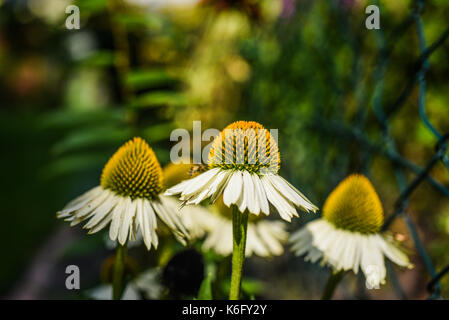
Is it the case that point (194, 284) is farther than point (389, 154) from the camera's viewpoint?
No

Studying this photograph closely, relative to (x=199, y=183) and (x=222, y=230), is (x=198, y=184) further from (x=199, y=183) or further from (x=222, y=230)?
(x=222, y=230)

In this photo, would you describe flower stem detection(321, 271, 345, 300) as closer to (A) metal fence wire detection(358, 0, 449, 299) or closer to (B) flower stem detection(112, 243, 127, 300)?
(A) metal fence wire detection(358, 0, 449, 299)

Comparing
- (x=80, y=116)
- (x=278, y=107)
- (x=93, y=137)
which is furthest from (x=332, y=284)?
(x=278, y=107)

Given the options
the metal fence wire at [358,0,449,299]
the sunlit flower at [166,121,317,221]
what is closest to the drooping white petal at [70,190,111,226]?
the sunlit flower at [166,121,317,221]

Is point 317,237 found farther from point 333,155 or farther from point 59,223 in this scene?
point 59,223
